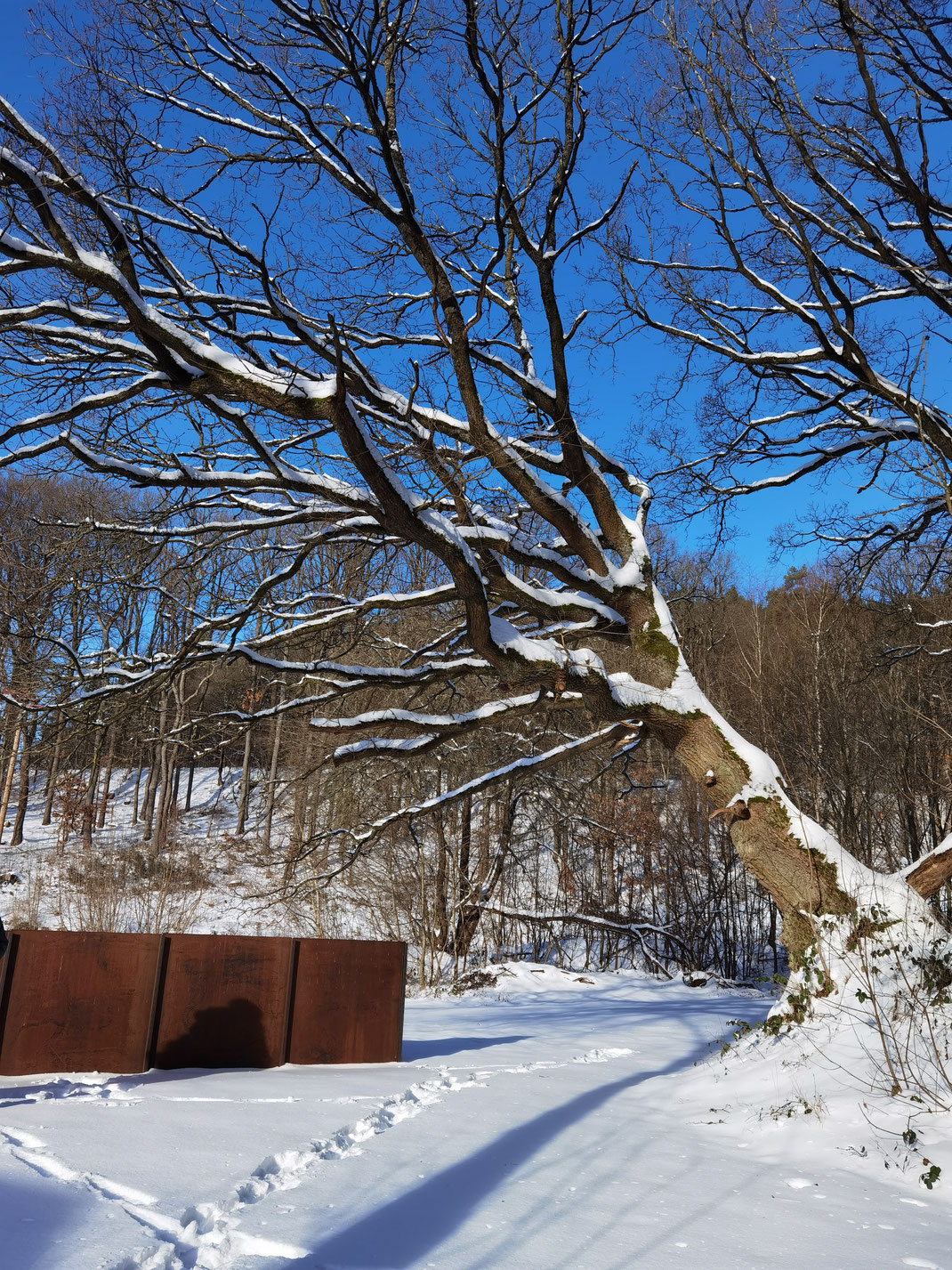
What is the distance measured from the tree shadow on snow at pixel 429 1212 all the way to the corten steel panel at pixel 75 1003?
3164mm

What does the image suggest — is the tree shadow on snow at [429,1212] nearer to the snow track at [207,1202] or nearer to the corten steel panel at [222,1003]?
the snow track at [207,1202]

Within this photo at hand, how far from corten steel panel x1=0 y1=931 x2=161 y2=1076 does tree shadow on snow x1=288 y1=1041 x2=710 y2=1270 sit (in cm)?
316

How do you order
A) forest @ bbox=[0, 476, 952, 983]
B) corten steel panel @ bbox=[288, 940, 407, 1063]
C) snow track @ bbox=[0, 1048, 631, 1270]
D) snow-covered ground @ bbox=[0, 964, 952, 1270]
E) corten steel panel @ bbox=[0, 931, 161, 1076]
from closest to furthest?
snow track @ bbox=[0, 1048, 631, 1270], snow-covered ground @ bbox=[0, 964, 952, 1270], corten steel panel @ bbox=[0, 931, 161, 1076], corten steel panel @ bbox=[288, 940, 407, 1063], forest @ bbox=[0, 476, 952, 983]

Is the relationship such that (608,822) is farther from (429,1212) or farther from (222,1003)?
(429,1212)

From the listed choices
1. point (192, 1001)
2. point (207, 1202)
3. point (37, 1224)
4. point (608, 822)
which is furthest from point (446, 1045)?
point (608, 822)

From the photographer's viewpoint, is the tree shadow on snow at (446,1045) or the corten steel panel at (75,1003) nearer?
the corten steel panel at (75,1003)

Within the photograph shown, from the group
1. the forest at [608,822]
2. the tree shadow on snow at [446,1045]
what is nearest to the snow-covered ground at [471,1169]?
the tree shadow on snow at [446,1045]

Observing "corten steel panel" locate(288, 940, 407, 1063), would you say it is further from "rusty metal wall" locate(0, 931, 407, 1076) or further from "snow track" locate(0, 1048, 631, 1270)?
"snow track" locate(0, 1048, 631, 1270)

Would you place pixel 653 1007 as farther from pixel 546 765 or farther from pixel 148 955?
pixel 148 955

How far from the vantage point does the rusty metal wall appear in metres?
6.20

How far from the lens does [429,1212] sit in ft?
11.0

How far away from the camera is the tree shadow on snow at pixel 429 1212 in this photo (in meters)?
2.85

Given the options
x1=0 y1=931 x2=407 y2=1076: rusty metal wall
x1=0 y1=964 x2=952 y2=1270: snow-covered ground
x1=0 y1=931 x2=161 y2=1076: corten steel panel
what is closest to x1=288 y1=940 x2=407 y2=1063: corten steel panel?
x1=0 y1=931 x2=407 y2=1076: rusty metal wall

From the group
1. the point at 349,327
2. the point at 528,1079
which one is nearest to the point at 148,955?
the point at 528,1079
